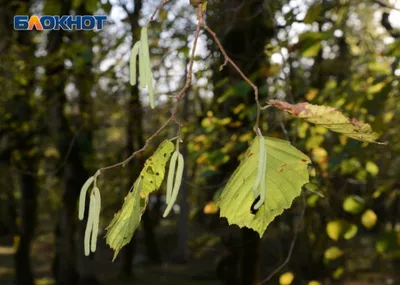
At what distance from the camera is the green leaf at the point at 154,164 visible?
1.02m

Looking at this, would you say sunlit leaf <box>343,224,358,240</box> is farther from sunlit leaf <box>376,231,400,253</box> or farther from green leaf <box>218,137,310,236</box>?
green leaf <box>218,137,310,236</box>

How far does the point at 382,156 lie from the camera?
4.14 meters

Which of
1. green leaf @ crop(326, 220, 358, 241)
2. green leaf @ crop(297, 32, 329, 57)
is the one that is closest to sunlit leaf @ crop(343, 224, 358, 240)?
green leaf @ crop(326, 220, 358, 241)

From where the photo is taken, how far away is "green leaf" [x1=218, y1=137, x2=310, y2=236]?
0.97 meters

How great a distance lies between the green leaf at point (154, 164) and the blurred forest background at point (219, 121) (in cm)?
114

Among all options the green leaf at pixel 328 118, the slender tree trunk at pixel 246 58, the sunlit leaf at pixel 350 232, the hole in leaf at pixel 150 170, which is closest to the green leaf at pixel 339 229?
the sunlit leaf at pixel 350 232

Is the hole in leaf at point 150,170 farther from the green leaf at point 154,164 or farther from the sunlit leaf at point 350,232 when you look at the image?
the sunlit leaf at point 350,232

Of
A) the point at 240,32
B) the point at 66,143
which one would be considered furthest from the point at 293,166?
the point at 66,143

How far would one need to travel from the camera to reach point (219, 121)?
4.01 metres

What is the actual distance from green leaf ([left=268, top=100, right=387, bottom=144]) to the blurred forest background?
109cm

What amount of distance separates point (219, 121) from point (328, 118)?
2961 mm

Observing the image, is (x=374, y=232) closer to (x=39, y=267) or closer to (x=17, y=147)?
(x=39, y=267)

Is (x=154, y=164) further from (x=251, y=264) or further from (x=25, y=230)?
(x=25, y=230)

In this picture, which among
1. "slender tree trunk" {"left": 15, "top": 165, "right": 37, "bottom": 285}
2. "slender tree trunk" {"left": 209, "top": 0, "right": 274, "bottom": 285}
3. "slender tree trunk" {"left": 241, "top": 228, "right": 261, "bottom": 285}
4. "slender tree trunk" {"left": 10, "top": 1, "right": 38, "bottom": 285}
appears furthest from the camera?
"slender tree trunk" {"left": 15, "top": 165, "right": 37, "bottom": 285}
